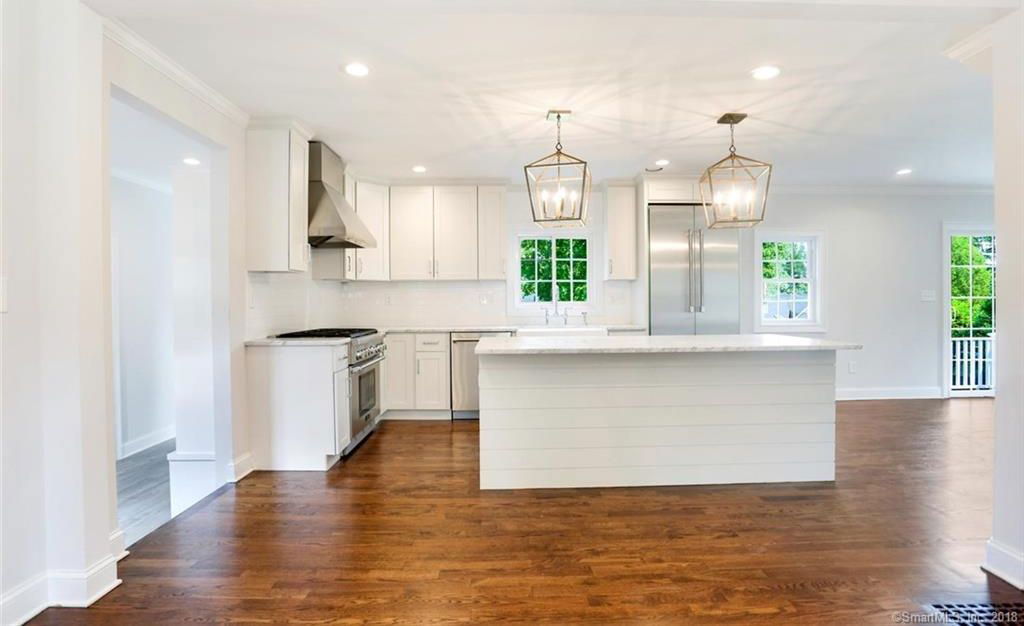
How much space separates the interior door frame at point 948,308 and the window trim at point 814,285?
55.5 inches

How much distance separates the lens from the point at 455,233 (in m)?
5.54

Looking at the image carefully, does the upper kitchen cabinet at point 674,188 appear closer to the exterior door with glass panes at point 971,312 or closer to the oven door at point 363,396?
the oven door at point 363,396

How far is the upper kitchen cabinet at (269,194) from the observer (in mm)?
3686

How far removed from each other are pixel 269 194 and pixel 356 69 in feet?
4.24

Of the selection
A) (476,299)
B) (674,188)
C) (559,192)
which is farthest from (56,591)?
(674,188)

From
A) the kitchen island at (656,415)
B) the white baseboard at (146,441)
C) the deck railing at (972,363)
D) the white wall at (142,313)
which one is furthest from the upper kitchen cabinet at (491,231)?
the deck railing at (972,363)

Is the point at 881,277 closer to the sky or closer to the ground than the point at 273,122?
closer to the ground

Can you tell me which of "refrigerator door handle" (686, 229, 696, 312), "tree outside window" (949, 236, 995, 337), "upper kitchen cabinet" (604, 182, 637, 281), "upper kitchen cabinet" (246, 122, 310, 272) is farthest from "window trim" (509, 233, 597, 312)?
"tree outside window" (949, 236, 995, 337)

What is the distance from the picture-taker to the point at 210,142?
3289 millimetres

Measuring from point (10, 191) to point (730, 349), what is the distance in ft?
11.2

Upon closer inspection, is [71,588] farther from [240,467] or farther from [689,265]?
[689,265]

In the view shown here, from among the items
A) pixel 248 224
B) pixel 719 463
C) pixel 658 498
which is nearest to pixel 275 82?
pixel 248 224

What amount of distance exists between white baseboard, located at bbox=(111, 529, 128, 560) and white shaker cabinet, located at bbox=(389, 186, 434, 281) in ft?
11.5

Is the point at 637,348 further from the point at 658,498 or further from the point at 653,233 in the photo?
the point at 653,233
